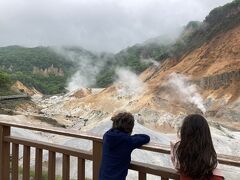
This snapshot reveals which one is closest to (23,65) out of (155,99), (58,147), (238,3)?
(238,3)

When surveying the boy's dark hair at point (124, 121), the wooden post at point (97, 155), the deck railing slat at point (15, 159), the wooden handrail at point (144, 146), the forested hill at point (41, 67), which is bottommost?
the deck railing slat at point (15, 159)

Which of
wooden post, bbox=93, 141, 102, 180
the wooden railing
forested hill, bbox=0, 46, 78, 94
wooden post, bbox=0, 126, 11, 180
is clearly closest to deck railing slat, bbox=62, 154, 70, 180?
the wooden railing

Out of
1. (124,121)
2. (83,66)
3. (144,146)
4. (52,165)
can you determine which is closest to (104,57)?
(83,66)

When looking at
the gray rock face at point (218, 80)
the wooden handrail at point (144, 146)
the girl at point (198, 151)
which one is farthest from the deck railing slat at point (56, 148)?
the gray rock face at point (218, 80)

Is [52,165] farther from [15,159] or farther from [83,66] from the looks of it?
[83,66]

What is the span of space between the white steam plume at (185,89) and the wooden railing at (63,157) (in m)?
27.3

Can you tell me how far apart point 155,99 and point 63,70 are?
9854 centimetres

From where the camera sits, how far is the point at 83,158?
3.16 metres

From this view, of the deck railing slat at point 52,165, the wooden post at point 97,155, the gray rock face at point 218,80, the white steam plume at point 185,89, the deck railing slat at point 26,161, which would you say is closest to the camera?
the wooden post at point 97,155

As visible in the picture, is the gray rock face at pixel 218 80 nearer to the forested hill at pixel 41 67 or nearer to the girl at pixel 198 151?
the girl at pixel 198 151

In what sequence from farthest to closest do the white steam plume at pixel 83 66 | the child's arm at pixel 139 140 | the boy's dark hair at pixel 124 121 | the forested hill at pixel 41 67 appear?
the white steam plume at pixel 83 66 → the forested hill at pixel 41 67 → the boy's dark hair at pixel 124 121 → the child's arm at pixel 139 140

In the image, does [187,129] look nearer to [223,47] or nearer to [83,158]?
[83,158]

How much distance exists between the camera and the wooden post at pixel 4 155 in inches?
153

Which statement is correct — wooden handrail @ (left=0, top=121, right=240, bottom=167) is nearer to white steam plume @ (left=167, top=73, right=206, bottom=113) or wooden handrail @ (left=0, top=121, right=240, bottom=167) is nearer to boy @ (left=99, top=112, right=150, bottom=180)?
boy @ (left=99, top=112, right=150, bottom=180)
